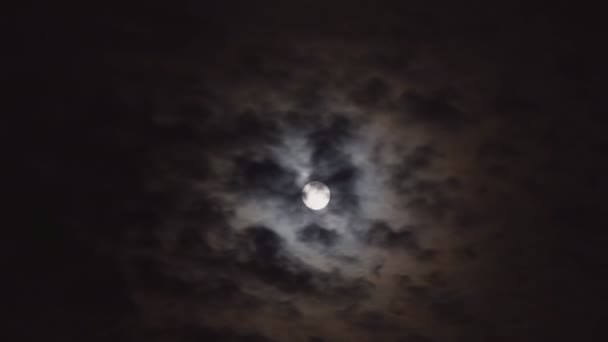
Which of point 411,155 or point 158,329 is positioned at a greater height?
point 411,155

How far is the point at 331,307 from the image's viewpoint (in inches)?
127

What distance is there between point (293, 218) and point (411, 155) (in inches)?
30.1

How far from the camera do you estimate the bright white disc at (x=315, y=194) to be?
2711mm

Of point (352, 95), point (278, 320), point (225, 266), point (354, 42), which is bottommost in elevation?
point (278, 320)

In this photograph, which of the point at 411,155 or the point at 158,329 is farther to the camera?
the point at 158,329

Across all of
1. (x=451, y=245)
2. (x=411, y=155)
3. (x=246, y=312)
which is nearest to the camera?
(x=411, y=155)

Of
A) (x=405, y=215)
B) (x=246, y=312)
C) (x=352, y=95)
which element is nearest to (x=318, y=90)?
(x=352, y=95)

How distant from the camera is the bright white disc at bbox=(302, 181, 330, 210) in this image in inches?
107

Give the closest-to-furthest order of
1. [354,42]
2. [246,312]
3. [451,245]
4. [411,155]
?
[354,42] < [411,155] < [451,245] < [246,312]

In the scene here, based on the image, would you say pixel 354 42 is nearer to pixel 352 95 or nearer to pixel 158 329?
pixel 352 95

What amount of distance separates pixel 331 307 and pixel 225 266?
74 cm

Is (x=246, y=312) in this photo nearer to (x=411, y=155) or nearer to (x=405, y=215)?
(x=405, y=215)

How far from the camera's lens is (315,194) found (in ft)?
8.90

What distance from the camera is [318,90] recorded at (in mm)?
2652
